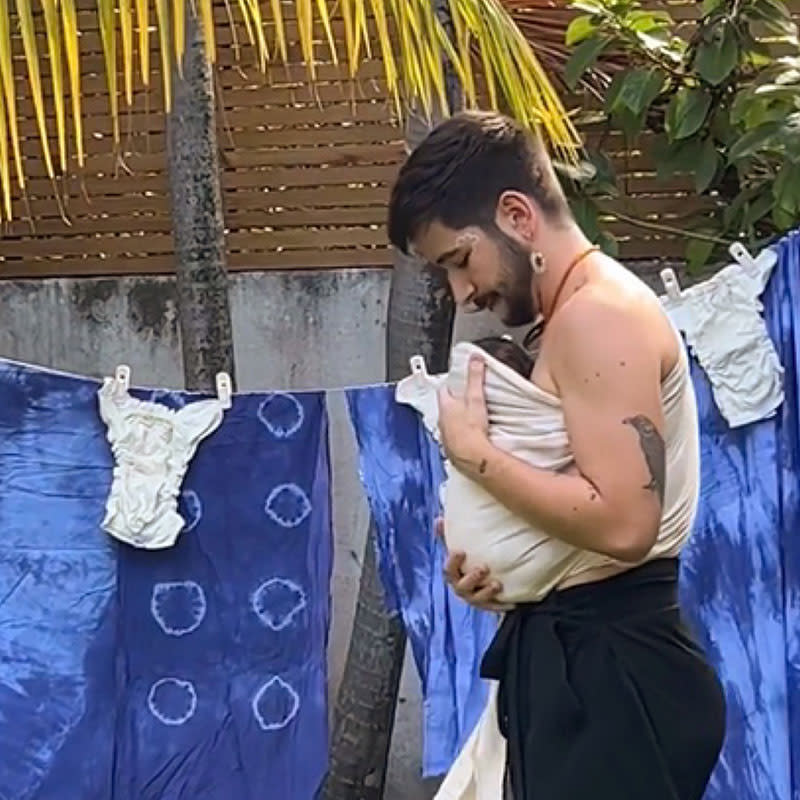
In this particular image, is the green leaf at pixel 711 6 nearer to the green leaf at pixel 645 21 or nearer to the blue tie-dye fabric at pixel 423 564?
the green leaf at pixel 645 21

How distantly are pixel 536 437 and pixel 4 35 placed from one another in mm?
845

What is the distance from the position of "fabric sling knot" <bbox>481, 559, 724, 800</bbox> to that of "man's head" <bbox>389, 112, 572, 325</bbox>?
363 millimetres

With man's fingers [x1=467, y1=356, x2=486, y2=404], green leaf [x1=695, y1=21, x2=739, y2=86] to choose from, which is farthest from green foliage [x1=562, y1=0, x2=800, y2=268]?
man's fingers [x1=467, y1=356, x2=486, y2=404]

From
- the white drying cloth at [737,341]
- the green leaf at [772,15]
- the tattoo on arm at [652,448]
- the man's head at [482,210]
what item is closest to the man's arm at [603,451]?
the tattoo on arm at [652,448]

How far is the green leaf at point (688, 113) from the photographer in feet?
10.9

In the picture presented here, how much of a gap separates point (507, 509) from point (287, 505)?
135 cm

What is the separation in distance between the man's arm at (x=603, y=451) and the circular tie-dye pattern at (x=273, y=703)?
149cm

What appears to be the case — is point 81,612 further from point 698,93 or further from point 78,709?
point 698,93

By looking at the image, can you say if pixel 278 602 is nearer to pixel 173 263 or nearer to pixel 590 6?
pixel 173 263

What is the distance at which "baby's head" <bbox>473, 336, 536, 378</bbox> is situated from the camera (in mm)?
1872

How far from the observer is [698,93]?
335cm

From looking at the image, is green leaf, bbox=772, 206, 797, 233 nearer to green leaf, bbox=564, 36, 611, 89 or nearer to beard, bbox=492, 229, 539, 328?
green leaf, bbox=564, 36, 611, 89

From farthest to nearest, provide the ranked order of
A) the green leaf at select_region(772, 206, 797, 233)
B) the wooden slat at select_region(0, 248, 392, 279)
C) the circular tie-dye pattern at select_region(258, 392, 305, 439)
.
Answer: the wooden slat at select_region(0, 248, 392, 279)
the green leaf at select_region(772, 206, 797, 233)
the circular tie-dye pattern at select_region(258, 392, 305, 439)

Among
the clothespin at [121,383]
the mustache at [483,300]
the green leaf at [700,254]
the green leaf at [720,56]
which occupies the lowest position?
the clothespin at [121,383]
